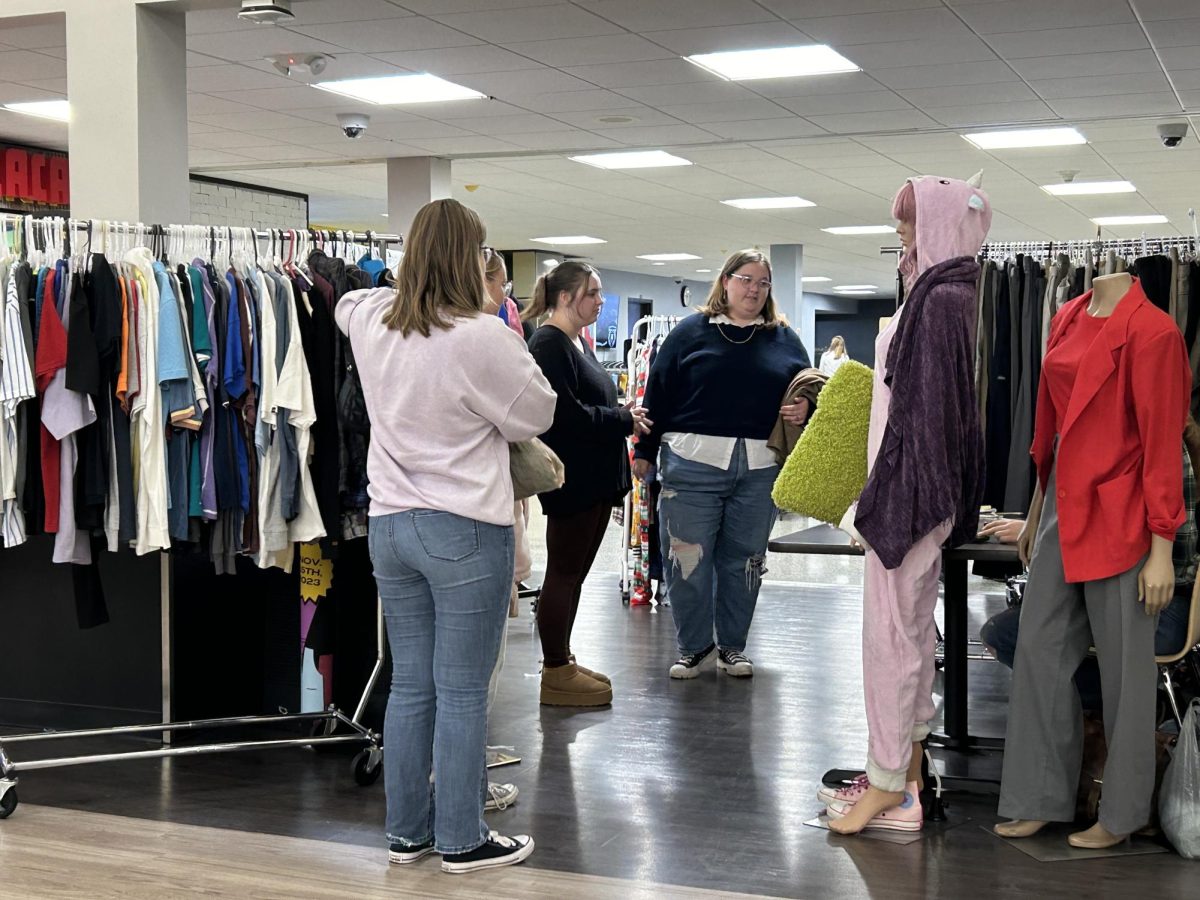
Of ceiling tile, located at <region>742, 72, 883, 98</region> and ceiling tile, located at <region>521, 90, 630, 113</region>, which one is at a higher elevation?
ceiling tile, located at <region>521, 90, 630, 113</region>

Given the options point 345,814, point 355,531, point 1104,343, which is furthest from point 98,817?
point 1104,343

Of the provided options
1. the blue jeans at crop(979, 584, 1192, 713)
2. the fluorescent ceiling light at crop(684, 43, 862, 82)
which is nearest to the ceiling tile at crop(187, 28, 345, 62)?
the fluorescent ceiling light at crop(684, 43, 862, 82)

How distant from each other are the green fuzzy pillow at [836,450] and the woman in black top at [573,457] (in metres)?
1.25

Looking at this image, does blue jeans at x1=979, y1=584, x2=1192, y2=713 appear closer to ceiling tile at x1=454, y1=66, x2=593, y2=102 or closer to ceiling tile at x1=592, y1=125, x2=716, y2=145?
ceiling tile at x1=454, y1=66, x2=593, y2=102

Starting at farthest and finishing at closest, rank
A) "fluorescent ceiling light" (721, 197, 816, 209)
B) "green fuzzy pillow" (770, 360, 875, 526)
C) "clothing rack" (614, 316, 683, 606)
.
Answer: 1. "fluorescent ceiling light" (721, 197, 816, 209)
2. "clothing rack" (614, 316, 683, 606)
3. "green fuzzy pillow" (770, 360, 875, 526)

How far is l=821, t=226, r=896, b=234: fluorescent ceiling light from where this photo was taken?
15435mm

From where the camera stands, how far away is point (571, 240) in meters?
17.3

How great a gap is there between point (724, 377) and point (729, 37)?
8.48 feet

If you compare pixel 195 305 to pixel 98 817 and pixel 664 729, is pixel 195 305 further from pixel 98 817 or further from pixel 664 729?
pixel 664 729

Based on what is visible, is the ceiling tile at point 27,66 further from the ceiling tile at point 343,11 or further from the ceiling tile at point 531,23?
the ceiling tile at point 531,23

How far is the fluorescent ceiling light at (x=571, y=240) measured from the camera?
55.2ft

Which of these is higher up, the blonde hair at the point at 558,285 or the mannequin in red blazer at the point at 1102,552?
the blonde hair at the point at 558,285

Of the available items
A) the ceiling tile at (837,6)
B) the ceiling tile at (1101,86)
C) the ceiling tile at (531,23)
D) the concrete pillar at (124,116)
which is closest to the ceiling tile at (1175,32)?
the ceiling tile at (1101,86)

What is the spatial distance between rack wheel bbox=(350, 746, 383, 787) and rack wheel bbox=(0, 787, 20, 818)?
0.90 metres
